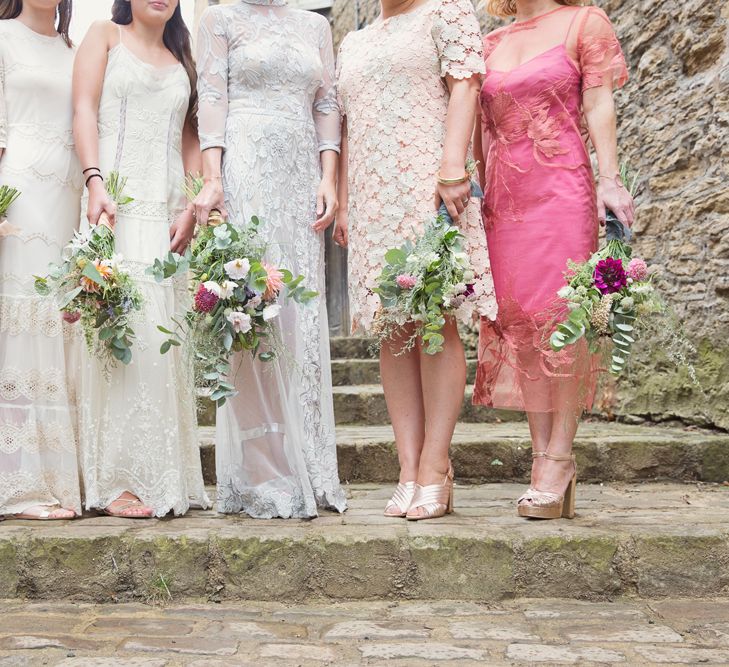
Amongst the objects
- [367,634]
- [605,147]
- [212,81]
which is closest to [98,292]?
[212,81]

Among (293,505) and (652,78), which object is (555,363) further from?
(652,78)

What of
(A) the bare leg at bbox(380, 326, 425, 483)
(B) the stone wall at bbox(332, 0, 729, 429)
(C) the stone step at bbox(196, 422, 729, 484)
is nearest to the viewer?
(A) the bare leg at bbox(380, 326, 425, 483)

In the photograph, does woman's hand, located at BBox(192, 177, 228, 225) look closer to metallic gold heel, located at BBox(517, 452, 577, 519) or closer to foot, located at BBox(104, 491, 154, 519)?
foot, located at BBox(104, 491, 154, 519)

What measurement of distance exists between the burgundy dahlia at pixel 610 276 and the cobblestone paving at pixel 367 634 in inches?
41.2

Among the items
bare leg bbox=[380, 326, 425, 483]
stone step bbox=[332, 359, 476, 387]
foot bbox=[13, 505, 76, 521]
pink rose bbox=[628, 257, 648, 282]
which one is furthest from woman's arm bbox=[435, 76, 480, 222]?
stone step bbox=[332, 359, 476, 387]

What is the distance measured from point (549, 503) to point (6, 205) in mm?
2352

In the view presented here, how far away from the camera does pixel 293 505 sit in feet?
11.4

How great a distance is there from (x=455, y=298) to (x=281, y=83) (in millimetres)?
1121

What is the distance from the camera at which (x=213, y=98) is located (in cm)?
349

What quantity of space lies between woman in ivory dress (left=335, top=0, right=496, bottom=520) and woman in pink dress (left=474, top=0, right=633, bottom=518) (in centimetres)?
15

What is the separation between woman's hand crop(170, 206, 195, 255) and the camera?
3.60 metres

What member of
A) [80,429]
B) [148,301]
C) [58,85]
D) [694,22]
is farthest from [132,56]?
[694,22]

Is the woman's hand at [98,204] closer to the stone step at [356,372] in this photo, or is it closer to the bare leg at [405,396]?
the bare leg at [405,396]

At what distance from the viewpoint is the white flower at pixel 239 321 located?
319cm
